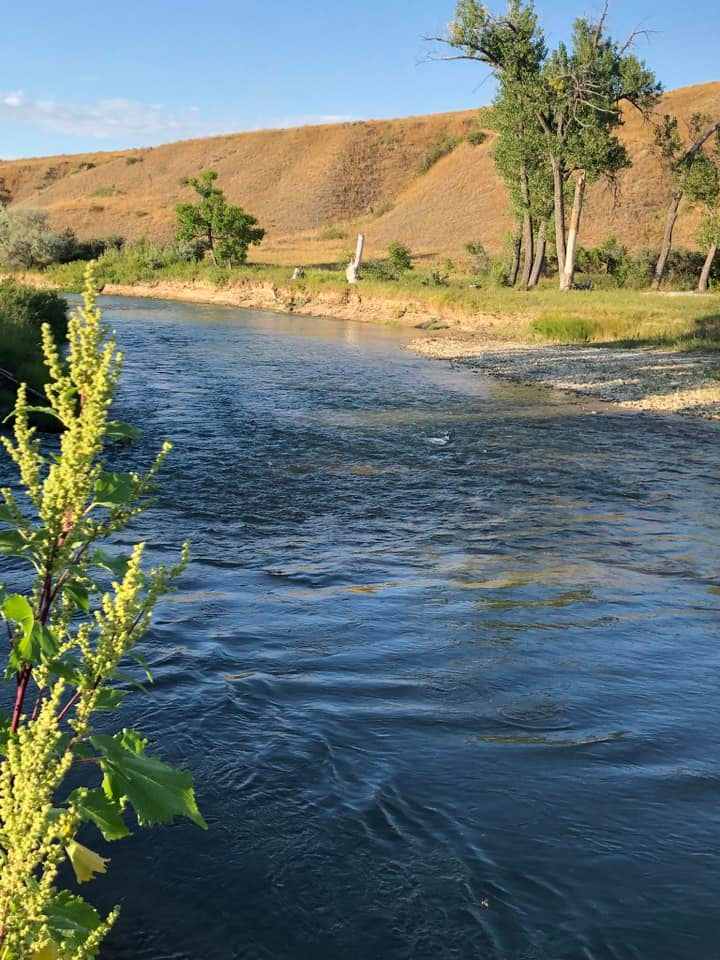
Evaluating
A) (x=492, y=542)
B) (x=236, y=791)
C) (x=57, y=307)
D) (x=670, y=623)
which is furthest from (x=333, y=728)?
(x=57, y=307)

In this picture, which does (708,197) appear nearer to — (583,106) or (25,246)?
(583,106)

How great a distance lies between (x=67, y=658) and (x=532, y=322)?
1166 inches

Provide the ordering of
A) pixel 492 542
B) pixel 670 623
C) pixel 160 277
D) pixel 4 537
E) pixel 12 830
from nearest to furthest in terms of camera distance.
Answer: pixel 12 830, pixel 4 537, pixel 670 623, pixel 492 542, pixel 160 277

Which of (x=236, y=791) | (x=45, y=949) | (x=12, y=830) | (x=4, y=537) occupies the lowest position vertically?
(x=236, y=791)

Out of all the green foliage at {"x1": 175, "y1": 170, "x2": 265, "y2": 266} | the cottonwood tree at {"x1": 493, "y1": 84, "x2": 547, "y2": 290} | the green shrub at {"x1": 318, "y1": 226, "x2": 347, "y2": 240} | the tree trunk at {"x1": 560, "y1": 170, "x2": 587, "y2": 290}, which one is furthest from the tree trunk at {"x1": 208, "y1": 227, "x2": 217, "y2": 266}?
the green shrub at {"x1": 318, "y1": 226, "x2": 347, "y2": 240}

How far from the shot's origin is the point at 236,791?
185 inches

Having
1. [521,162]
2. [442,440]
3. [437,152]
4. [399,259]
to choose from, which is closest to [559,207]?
[521,162]

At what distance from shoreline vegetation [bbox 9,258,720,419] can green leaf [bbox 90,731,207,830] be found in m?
16.9

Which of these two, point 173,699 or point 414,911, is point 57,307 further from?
point 414,911

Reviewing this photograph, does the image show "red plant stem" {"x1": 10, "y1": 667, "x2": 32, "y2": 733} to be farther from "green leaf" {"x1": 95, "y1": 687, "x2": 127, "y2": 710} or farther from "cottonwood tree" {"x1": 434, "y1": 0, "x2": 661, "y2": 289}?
"cottonwood tree" {"x1": 434, "y1": 0, "x2": 661, "y2": 289}

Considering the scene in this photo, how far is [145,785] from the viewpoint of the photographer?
244 centimetres

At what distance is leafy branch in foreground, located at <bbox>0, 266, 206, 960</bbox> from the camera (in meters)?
2.04

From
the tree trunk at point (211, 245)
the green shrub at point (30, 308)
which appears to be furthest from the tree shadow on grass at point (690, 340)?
the tree trunk at point (211, 245)

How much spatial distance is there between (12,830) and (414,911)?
2.28m
